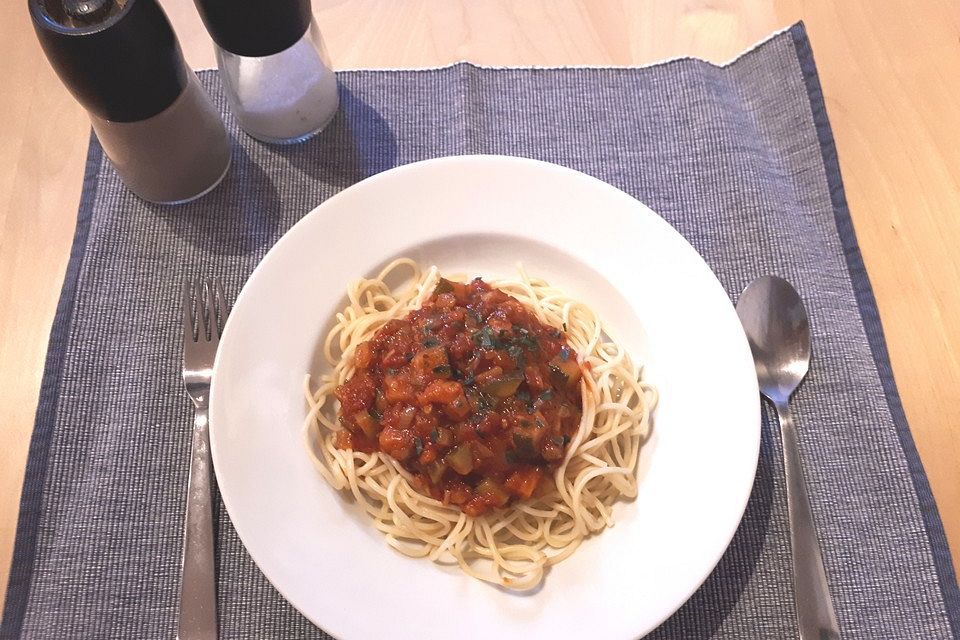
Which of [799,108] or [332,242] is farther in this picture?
[799,108]

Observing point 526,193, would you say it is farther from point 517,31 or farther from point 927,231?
point 927,231

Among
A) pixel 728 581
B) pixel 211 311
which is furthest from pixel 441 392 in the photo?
pixel 728 581

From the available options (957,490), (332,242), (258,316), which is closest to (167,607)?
(258,316)

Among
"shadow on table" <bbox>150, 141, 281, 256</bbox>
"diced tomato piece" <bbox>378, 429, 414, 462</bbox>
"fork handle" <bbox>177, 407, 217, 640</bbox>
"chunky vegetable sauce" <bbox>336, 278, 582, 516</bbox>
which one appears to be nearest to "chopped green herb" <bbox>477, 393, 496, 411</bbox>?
"chunky vegetable sauce" <bbox>336, 278, 582, 516</bbox>

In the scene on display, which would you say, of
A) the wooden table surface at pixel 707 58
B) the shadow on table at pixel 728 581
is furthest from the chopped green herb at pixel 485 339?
the wooden table surface at pixel 707 58

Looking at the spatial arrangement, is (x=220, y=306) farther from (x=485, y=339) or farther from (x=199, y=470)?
(x=485, y=339)

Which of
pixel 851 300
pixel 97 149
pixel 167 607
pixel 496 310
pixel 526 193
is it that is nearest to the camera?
pixel 167 607
